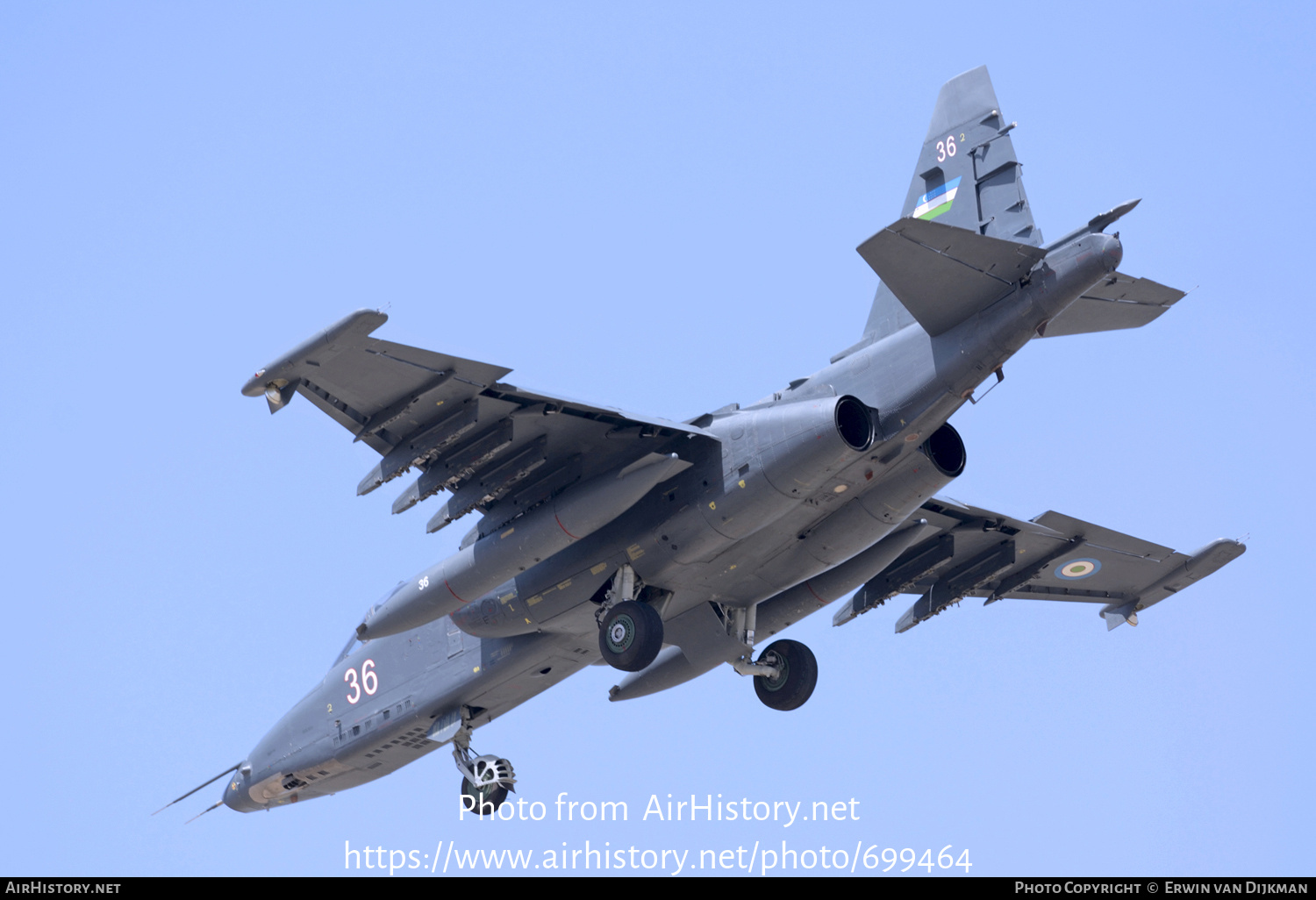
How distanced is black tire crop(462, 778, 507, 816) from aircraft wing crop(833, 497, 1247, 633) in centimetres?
655

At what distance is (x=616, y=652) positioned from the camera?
23188mm

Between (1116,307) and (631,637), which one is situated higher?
(1116,307)

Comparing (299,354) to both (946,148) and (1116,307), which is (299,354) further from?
(1116,307)

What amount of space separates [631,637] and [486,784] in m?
5.08

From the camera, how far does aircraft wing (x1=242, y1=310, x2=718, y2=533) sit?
2042cm

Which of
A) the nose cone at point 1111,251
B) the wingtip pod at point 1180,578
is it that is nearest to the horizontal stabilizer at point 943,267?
the nose cone at point 1111,251

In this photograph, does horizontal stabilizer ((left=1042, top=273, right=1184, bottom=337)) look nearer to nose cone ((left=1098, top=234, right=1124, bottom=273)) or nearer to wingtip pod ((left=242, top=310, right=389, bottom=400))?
nose cone ((left=1098, top=234, right=1124, bottom=273))

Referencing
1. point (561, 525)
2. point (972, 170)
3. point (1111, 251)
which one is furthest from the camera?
point (972, 170)

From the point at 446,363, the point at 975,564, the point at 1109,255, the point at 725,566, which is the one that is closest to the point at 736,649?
the point at 725,566

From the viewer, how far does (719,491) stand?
Result: 73.3 ft

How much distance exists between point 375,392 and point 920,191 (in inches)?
341

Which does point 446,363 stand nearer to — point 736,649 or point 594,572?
point 594,572

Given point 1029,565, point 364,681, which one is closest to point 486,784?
point 364,681

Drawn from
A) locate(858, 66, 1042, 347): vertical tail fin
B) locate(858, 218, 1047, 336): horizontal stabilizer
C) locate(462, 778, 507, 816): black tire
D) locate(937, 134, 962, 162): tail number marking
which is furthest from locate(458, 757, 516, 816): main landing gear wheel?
locate(937, 134, 962, 162): tail number marking
